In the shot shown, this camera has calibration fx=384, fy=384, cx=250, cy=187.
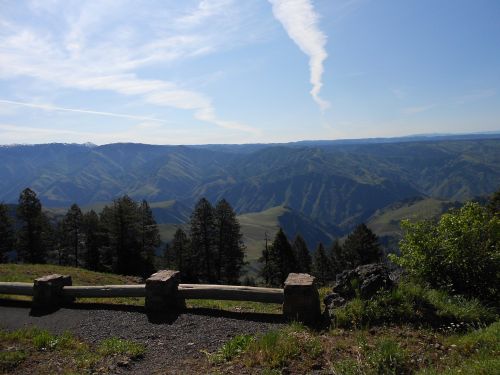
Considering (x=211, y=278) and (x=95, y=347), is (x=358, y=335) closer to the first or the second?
(x=95, y=347)

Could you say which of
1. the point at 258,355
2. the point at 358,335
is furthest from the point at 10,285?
the point at 358,335

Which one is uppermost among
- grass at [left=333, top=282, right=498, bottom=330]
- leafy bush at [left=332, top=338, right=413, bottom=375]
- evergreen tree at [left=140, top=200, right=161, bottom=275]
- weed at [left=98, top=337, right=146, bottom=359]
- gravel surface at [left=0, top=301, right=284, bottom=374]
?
leafy bush at [left=332, top=338, right=413, bottom=375]

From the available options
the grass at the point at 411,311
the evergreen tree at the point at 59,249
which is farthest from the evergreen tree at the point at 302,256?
the grass at the point at 411,311

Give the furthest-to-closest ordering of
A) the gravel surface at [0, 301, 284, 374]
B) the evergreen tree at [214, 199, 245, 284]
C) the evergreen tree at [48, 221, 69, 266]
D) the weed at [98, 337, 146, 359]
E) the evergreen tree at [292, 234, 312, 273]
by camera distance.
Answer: the evergreen tree at [292, 234, 312, 273] → the evergreen tree at [48, 221, 69, 266] → the evergreen tree at [214, 199, 245, 284] → the weed at [98, 337, 146, 359] → the gravel surface at [0, 301, 284, 374]

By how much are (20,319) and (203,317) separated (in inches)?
204

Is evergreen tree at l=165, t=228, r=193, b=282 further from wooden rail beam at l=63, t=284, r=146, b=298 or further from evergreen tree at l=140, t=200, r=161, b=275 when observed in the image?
wooden rail beam at l=63, t=284, r=146, b=298

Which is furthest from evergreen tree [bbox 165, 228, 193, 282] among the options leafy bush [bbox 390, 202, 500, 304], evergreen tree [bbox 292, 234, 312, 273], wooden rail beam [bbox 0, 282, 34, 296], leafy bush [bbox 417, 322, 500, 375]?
leafy bush [bbox 417, 322, 500, 375]

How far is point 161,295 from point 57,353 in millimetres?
3070

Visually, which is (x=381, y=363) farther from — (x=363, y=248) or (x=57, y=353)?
(x=363, y=248)

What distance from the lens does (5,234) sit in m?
52.6

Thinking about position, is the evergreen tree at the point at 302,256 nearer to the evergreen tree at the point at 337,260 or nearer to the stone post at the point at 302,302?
the evergreen tree at the point at 337,260

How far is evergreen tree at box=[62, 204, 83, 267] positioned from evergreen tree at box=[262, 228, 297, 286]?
2902 cm

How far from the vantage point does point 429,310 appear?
340 inches

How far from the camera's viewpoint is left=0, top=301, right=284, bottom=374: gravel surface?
7625 mm
